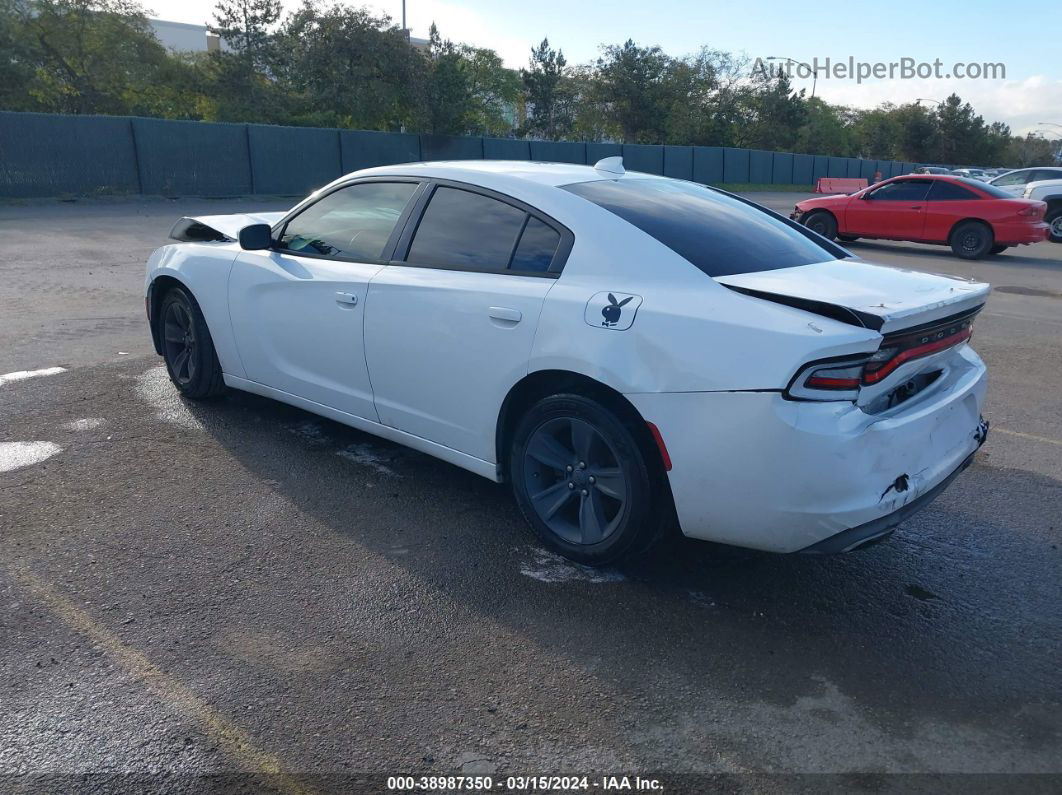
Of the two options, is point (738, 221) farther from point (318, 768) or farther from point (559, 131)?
point (559, 131)

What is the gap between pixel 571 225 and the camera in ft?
11.6

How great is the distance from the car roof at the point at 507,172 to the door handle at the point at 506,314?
2.20ft

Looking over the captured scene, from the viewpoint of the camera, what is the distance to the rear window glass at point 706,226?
342cm

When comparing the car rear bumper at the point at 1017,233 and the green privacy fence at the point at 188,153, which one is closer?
the car rear bumper at the point at 1017,233

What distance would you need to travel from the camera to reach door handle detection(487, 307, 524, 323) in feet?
11.3

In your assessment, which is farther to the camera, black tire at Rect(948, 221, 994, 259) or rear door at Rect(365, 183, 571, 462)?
black tire at Rect(948, 221, 994, 259)

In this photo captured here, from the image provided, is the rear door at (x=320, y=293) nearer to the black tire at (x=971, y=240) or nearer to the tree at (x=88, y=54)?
the black tire at (x=971, y=240)

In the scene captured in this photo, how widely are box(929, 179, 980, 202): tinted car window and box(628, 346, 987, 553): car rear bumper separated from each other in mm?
14037

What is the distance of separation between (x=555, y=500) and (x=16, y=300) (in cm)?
784

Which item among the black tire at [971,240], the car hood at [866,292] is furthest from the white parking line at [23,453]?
the black tire at [971,240]

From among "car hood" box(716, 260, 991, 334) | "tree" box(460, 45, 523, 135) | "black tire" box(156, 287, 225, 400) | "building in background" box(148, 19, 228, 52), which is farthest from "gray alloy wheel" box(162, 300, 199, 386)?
"building in background" box(148, 19, 228, 52)

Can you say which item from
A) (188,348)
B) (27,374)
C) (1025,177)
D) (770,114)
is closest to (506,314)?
(188,348)

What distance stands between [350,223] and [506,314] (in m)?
1.41

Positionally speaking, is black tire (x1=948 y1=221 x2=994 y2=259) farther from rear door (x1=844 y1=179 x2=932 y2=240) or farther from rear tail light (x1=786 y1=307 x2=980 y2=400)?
rear tail light (x1=786 y1=307 x2=980 y2=400)
